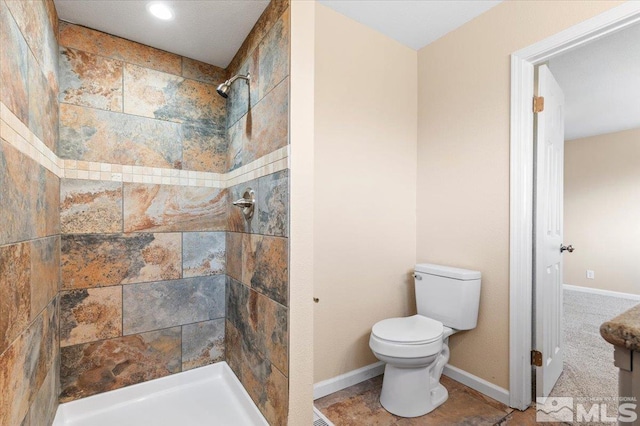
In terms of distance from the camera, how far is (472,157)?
6.66 ft

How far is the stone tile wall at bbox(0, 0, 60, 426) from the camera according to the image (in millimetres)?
891

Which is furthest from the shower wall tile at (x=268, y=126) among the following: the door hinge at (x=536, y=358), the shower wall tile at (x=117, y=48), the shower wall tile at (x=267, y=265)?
the door hinge at (x=536, y=358)

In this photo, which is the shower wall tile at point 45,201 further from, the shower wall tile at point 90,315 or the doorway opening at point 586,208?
the doorway opening at point 586,208

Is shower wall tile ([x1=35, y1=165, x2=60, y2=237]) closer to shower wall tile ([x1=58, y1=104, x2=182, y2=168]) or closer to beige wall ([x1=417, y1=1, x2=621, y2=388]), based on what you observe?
shower wall tile ([x1=58, y1=104, x2=182, y2=168])

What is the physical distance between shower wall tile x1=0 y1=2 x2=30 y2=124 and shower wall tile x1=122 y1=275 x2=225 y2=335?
106 cm

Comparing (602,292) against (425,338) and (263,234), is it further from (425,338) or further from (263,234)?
(263,234)

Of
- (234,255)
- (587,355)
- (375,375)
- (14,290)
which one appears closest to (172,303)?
(234,255)

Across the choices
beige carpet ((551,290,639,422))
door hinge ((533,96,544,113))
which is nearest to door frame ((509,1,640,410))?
door hinge ((533,96,544,113))

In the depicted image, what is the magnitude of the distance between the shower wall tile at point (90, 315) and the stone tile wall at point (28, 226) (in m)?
0.10

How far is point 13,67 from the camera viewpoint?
951 mm

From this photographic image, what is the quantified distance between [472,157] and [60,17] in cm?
248

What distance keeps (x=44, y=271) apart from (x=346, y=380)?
173 cm

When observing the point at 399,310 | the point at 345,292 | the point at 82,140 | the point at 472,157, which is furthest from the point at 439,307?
the point at 82,140

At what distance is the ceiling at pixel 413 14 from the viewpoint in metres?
1.90
